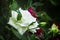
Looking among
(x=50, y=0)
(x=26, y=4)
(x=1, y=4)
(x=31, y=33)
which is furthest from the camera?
(x=50, y=0)

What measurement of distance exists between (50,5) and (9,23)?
1.64 metres

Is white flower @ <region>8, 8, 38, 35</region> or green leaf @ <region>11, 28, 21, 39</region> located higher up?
white flower @ <region>8, 8, 38, 35</region>

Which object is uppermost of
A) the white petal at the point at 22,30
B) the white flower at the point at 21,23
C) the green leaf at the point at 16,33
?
the white flower at the point at 21,23

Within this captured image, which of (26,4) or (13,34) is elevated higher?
(26,4)

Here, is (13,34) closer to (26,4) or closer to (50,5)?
(26,4)

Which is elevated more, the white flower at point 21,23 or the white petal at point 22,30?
the white flower at point 21,23

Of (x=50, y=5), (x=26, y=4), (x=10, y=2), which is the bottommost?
(x=10, y=2)

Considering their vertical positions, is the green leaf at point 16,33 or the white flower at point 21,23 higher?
the white flower at point 21,23

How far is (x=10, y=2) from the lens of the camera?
1.11 meters

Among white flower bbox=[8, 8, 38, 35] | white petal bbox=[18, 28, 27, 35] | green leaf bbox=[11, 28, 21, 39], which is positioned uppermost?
white flower bbox=[8, 8, 38, 35]

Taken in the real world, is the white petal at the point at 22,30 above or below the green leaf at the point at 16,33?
above

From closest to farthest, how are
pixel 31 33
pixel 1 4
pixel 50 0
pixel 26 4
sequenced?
pixel 1 4
pixel 31 33
pixel 26 4
pixel 50 0

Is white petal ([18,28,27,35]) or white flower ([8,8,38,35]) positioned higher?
white flower ([8,8,38,35])

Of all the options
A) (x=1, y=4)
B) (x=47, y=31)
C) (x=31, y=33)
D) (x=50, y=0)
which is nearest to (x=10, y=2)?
(x=1, y=4)
